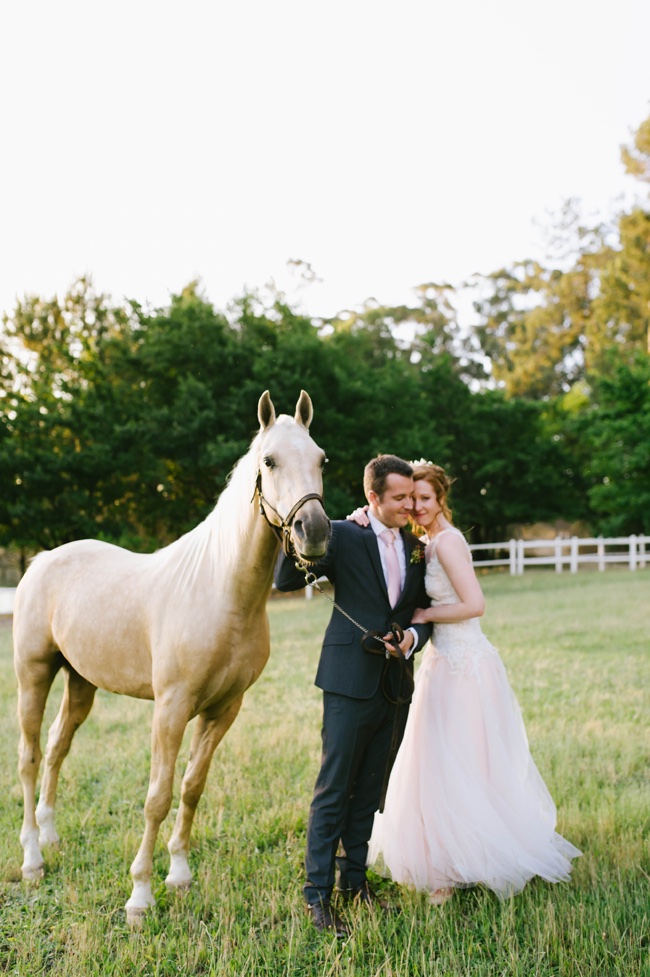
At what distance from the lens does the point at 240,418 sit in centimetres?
2186

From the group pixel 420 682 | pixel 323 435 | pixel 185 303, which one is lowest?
pixel 420 682

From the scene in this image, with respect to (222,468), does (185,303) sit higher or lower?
higher

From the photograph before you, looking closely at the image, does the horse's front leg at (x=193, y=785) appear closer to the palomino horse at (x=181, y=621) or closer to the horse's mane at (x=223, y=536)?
the palomino horse at (x=181, y=621)

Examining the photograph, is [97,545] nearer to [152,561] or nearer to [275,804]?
[152,561]

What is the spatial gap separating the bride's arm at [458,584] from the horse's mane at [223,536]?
99cm

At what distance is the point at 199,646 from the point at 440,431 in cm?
2863

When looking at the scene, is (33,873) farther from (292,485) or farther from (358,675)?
(292,485)

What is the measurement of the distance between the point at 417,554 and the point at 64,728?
8.70ft

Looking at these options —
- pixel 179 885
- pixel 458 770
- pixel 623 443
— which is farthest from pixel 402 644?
pixel 623 443

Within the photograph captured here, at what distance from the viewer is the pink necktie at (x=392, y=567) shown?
374 cm

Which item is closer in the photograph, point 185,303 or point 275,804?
point 275,804

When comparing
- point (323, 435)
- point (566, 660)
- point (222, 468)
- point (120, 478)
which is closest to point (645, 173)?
point (323, 435)

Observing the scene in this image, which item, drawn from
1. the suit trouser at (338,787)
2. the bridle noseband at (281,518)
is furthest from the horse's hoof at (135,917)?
the bridle noseband at (281,518)

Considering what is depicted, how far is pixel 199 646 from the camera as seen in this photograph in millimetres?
3682
